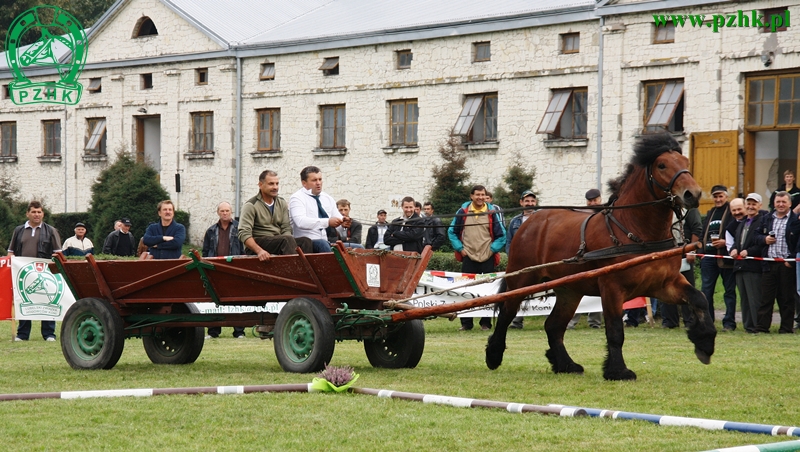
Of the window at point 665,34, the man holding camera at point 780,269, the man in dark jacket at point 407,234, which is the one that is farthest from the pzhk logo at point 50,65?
the man holding camera at point 780,269

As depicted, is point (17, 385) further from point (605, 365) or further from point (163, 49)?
point (163, 49)

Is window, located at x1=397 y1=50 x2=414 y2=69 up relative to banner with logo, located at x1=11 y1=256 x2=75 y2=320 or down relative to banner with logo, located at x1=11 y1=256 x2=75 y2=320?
up

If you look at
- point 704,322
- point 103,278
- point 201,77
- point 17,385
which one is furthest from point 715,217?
point 201,77

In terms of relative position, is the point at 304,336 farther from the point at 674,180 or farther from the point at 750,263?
the point at 750,263

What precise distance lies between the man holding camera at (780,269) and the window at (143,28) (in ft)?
106

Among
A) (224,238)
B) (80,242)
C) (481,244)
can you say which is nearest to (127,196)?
(80,242)

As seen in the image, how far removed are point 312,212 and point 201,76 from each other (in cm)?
3208

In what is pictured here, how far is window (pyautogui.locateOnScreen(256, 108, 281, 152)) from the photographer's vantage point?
4119 cm

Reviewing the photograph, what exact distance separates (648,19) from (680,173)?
2310 centimetres

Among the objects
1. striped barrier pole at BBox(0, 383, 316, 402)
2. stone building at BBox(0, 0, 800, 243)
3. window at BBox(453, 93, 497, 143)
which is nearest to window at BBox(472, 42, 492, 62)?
stone building at BBox(0, 0, 800, 243)

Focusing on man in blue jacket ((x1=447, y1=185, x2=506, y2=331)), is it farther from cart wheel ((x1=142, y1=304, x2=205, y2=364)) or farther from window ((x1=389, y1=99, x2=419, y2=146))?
window ((x1=389, y1=99, x2=419, y2=146))

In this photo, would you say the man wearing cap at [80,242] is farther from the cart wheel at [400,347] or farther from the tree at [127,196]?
the tree at [127,196]

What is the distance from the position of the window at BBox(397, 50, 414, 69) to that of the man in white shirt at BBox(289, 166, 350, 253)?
2610cm

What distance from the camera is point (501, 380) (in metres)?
10.1
